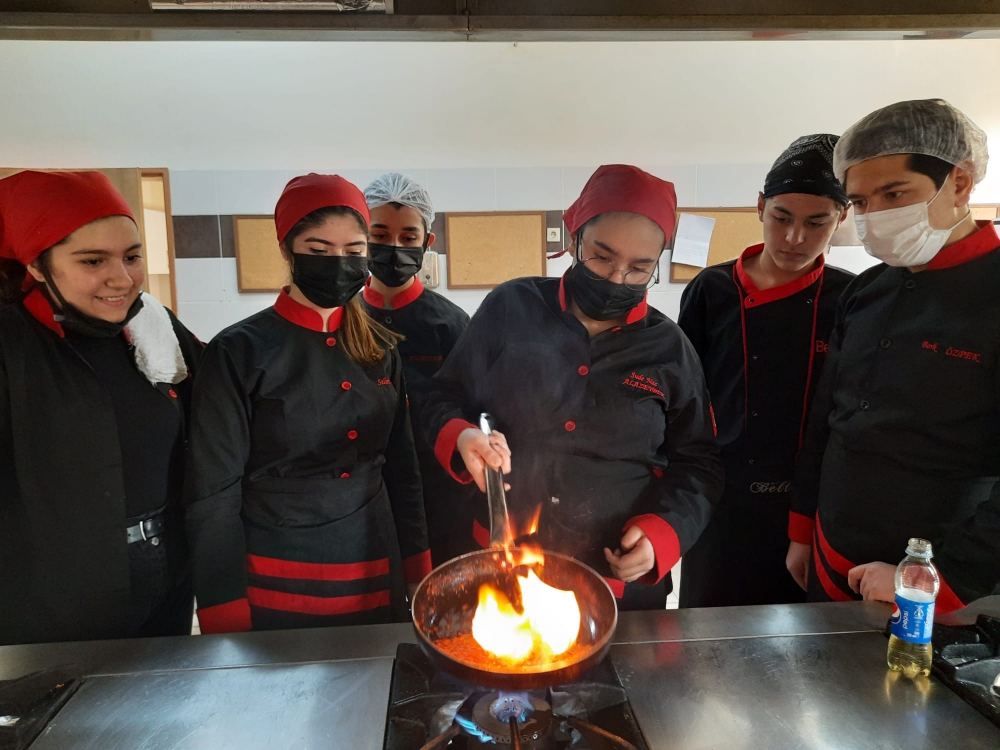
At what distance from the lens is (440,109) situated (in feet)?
9.43

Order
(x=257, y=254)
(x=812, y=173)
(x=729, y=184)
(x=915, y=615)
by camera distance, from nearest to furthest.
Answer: (x=915, y=615), (x=812, y=173), (x=257, y=254), (x=729, y=184)

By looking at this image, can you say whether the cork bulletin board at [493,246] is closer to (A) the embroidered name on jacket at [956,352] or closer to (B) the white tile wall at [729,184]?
(B) the white tile wall at [729,184]

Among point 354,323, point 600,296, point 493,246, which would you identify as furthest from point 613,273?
point 493,246

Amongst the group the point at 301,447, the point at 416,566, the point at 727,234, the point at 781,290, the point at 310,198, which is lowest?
the point at 416,566

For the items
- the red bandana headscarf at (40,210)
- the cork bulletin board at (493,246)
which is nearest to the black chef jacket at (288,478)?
the red bandana headscarf at (40,210)

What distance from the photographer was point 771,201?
4.98 ft

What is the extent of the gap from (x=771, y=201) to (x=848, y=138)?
12.0 inches

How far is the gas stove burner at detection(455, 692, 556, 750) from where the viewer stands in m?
0.72

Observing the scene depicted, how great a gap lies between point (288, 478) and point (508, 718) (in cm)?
72

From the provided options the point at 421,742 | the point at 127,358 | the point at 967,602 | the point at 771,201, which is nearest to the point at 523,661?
the point at 421,742

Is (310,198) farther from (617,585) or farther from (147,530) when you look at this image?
Result: (617,585)

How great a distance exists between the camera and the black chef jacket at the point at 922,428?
1.01m

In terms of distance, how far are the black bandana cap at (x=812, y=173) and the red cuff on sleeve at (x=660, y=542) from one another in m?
0.93

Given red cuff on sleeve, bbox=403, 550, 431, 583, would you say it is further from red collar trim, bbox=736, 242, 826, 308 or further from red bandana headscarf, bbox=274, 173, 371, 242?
red collar trim, bbox=736, 242, 826, 308
